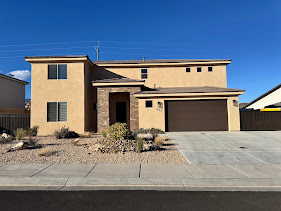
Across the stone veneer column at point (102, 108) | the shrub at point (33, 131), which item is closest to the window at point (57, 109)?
the shrub at point (33, 131)

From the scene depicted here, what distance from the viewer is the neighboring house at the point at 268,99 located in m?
25.5

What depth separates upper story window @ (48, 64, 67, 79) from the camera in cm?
1666

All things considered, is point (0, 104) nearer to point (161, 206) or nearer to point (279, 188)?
point (161, 206)

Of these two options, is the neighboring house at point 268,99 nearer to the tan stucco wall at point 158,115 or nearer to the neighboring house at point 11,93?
the tan stucco wall at point 158,115

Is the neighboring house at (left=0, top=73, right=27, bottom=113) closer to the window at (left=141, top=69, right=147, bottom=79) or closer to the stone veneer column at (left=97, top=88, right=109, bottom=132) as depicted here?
the stone veneer column at (left=97, top=88, right=109, bottom=132)

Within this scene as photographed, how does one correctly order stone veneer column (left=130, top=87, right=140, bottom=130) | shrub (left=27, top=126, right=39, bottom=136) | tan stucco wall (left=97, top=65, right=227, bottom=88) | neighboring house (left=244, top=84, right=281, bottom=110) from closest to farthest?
shrub (left=27, top=126, right=39, bottom=136)
stone veneer column (left=130, top=87, right=140, bottom=130)
tan stucco wall (left=97, top=65, right=227, bottom=88)
neighboring house (left=244, top=84, right=281, bottom=110)

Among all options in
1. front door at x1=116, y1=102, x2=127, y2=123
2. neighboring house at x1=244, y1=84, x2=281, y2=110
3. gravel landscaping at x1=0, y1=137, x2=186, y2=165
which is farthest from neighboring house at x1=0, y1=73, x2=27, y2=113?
neighboring house at x1=244, y1=84, x2=281, y2=110

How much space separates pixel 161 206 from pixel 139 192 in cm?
86

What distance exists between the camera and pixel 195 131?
16.3m

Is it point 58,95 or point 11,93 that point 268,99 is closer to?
point 58,95

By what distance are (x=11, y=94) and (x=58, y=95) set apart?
792 cm

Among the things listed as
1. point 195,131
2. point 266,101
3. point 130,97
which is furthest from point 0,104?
point 266,101

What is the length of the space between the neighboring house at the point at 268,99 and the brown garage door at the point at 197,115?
12.8m

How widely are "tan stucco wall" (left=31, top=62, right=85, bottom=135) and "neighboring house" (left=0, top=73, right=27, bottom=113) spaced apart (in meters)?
3.04
